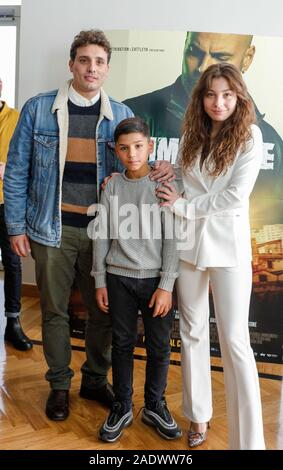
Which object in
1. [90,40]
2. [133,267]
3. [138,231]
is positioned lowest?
[133,267]

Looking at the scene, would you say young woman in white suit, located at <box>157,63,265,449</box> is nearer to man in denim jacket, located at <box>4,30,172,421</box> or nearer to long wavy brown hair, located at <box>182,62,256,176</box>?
long wavy brown hair, located at <box>182,62,256,176</box>

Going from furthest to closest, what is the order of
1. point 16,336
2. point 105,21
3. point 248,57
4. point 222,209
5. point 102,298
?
point 105,21, point 16,336, point 248,57, point 102,298, point 222,209

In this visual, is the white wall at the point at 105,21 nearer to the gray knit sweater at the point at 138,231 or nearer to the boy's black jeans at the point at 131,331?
the gray knit sweater at the point at 138,231

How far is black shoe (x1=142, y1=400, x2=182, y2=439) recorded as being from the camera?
1963 millimetres

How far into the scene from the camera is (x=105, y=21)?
9.95 ft

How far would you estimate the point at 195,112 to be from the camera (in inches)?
69.2

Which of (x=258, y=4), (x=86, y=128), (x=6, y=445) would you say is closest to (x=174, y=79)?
(x=258, y=4)

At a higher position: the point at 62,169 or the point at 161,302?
the point at 62,169

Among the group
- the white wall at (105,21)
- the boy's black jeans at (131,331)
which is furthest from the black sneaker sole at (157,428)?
the white wall at (105,21)

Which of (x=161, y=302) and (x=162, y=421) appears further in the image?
(x=162, y=421)

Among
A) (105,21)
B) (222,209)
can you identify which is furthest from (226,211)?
(105,21)

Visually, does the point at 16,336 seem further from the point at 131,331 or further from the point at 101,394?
the point at 131,331

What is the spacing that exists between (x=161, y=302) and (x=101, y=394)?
0.68 meters

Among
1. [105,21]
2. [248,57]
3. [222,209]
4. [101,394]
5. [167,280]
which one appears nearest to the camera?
[222,209]
